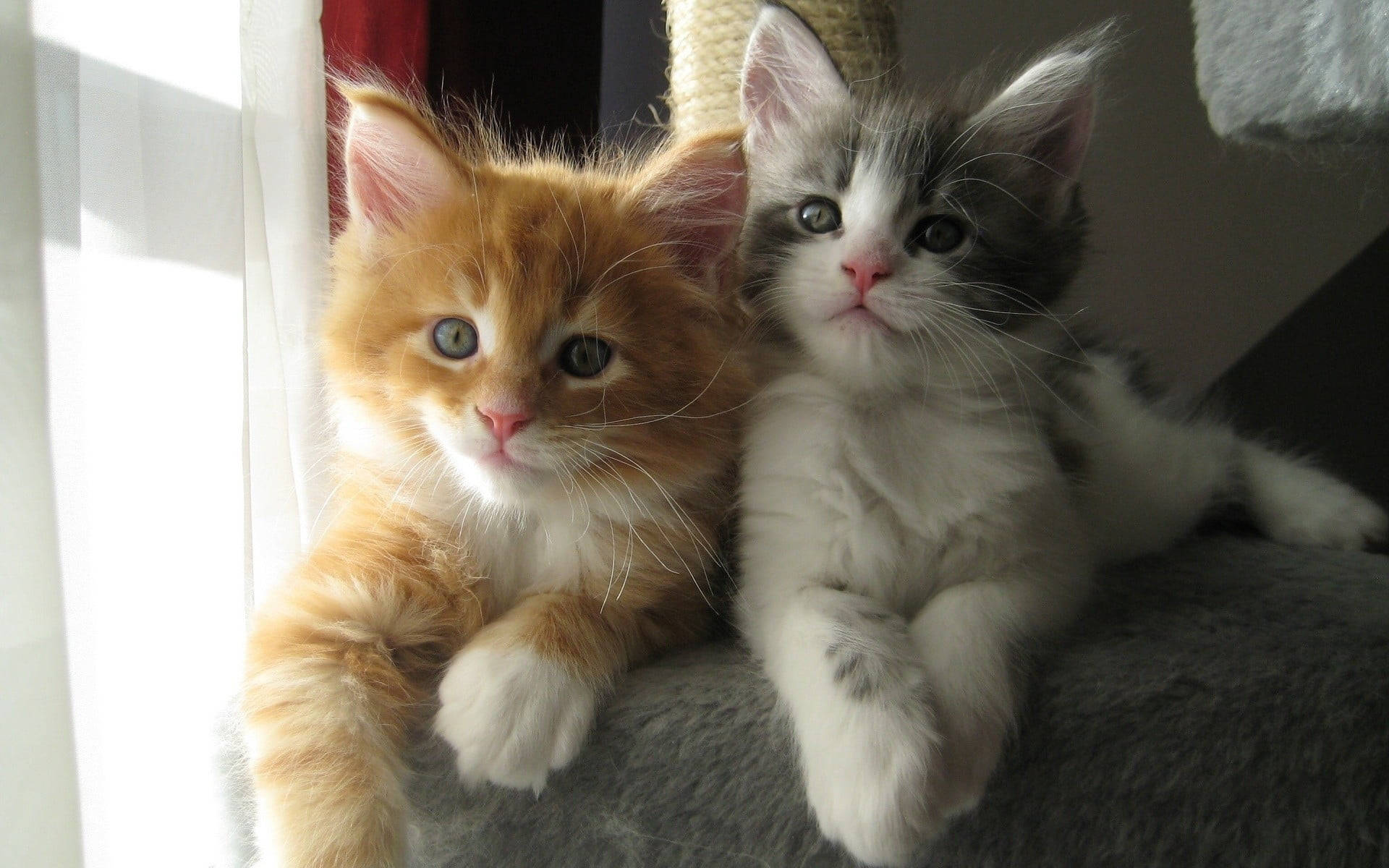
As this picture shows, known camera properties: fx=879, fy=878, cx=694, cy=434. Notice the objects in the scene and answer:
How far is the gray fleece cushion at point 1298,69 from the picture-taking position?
0.71 metres

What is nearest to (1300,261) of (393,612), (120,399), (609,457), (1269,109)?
(1269,109)

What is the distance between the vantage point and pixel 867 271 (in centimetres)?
94

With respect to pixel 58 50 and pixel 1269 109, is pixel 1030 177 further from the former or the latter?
pixel 58 50

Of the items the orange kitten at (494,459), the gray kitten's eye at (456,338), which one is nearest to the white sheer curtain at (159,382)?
the orange kitten at (494,459)

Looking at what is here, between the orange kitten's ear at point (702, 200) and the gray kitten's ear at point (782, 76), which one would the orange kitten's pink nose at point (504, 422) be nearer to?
the orange kitten's ear at point (702, 200)

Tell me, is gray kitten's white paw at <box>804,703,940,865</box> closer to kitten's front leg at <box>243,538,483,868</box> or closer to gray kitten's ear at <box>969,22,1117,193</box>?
kitten's front leg at <box>243,538,483,868</box>

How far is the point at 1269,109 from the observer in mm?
785

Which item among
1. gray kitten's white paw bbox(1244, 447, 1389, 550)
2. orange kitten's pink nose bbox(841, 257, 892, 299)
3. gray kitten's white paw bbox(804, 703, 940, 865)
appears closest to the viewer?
gray kitten's white paw bbox(804, 703, 940, 865)

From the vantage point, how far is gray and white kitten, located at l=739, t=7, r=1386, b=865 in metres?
0.81

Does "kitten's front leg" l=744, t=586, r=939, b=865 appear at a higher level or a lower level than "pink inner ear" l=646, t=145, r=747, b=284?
lower

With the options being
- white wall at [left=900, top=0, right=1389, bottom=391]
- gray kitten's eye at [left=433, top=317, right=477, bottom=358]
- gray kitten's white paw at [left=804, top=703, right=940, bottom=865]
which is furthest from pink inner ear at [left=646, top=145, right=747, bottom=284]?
white wall at [left=900, top=0, right=1389, bottom=391]

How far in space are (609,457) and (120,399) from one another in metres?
0.56

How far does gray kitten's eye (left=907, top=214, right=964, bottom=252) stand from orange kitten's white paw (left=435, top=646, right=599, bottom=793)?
0.62 meters

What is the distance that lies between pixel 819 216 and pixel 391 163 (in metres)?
0.51
